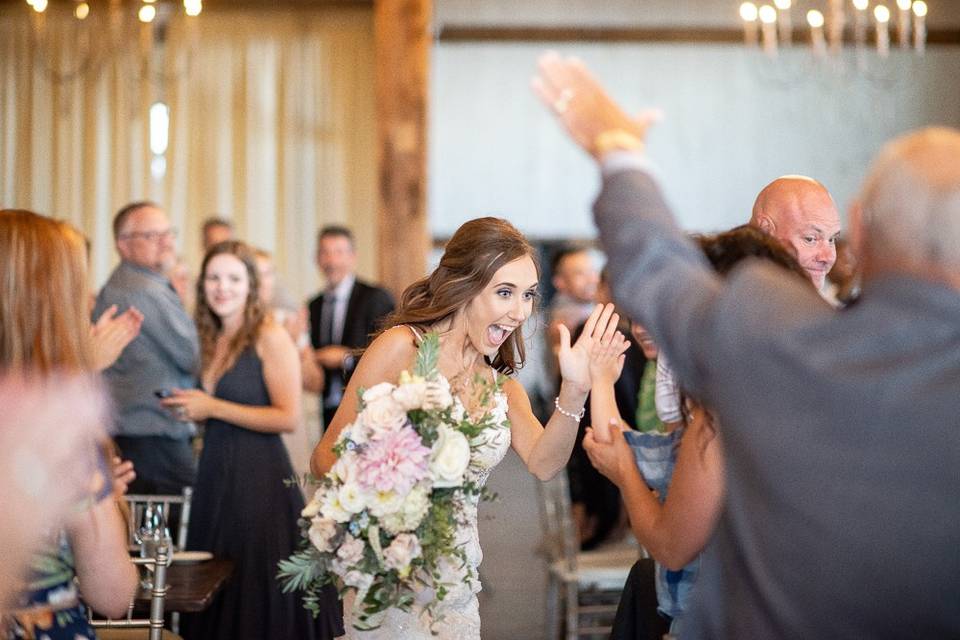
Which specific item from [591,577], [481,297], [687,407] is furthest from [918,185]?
[591,577]

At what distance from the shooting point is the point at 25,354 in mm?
1959

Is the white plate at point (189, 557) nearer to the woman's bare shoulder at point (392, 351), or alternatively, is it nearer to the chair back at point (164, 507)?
the chair back at point (164, 507)

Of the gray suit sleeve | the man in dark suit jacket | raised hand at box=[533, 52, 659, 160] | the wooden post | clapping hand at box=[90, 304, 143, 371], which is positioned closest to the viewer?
the gray suit sleeve

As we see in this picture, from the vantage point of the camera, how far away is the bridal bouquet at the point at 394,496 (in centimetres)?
229

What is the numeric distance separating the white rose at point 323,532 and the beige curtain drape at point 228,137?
25.3ft

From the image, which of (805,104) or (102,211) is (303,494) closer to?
(102,211)

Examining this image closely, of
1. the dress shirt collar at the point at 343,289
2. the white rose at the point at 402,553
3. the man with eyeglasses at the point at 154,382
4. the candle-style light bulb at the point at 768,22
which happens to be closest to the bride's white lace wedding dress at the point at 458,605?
the white rose at the point at 402,553

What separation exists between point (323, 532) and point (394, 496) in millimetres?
184

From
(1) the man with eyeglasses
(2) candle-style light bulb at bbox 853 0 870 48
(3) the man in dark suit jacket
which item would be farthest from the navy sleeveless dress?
(2) candle-style light bulb at bbox 853 0 870 48

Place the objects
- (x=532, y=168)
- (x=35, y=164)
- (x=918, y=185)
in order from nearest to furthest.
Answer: (x=918, y=185) < (x=35, y=164) < (x=532, y=168)

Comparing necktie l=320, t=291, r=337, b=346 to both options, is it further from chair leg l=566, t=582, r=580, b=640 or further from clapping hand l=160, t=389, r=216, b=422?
chair leg l=566, t=582, r=580, b=640

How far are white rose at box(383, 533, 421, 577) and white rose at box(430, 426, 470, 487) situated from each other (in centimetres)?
12

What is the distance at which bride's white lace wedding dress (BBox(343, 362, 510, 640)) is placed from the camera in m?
2.60

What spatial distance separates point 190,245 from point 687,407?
814 centimetres
